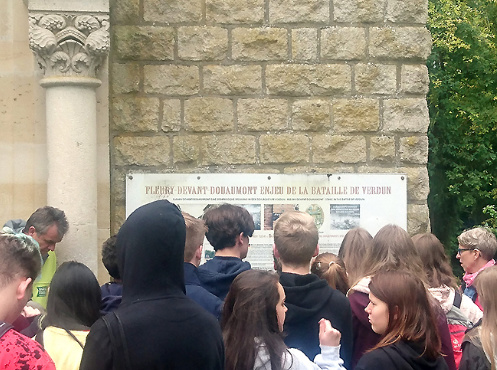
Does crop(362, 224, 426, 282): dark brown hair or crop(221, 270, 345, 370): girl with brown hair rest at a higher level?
crop(362, 224, 426, 282): dark brown hair

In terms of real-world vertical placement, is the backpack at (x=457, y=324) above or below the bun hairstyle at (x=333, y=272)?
below

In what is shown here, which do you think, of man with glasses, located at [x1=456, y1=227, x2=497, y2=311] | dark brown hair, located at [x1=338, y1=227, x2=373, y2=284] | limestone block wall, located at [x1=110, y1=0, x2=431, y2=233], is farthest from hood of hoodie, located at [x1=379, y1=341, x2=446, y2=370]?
limestone block wall, located at [x1=110, y1=0, x2=431, y2=233]

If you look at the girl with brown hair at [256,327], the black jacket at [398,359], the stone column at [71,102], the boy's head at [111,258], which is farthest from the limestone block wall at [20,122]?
the black jacket at [398,359]

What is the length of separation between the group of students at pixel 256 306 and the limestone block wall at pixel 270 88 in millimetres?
2083

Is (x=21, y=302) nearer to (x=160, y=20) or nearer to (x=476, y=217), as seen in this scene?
(x=160, y=20)

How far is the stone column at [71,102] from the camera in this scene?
6.01 metres

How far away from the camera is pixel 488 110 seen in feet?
87.6

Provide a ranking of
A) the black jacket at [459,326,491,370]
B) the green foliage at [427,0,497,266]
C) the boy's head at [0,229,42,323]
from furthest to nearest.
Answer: the green foliage at [427,0,497,266], the black jacket at [459,326,491,370], the boy's head at [0,229,42,323]

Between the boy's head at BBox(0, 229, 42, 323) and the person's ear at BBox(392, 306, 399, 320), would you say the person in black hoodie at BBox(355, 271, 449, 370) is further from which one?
the boy's head at BBox(0, 229, 42, 323)

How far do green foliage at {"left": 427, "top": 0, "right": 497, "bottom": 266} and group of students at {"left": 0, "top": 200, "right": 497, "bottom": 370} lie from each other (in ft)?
73.2

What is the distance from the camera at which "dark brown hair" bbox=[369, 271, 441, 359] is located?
3.39 meters

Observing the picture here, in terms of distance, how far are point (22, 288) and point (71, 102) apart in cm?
350

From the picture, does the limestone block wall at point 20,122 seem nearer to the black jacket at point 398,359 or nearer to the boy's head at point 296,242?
the boy's head at point 296,242

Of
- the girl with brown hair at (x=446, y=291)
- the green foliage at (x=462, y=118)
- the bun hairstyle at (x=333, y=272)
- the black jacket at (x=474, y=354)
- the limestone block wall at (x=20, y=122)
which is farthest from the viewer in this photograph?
the green foliage at (x=462, y=118)
